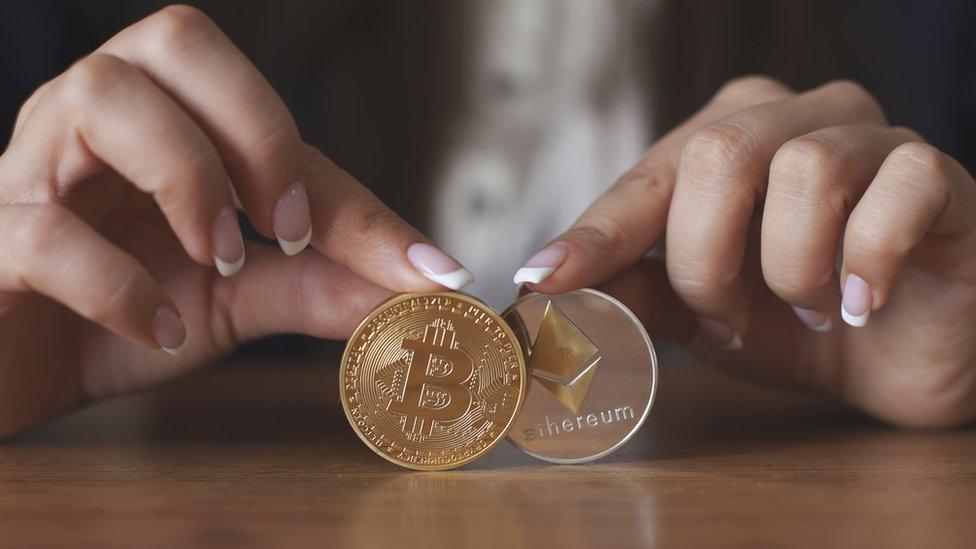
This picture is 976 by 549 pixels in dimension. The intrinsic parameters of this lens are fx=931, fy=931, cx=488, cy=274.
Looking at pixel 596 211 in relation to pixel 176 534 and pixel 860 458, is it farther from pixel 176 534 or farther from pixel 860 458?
pixel 176 534

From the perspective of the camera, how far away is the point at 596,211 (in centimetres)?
102

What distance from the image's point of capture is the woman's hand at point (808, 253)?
2.90 ft

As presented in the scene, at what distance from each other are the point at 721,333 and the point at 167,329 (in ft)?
2.00

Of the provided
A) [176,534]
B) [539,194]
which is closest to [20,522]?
[176,534]

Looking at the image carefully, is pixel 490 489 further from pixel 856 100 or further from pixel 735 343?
pixel 856 100

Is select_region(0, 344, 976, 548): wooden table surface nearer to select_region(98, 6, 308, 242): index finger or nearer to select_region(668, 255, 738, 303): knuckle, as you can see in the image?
select_region(668, 255, 738, 303): knuckle

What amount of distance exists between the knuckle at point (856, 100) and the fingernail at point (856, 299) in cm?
33

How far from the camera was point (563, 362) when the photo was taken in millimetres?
873

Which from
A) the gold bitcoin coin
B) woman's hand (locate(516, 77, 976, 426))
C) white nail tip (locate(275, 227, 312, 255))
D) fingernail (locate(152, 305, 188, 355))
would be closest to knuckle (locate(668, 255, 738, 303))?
woman's hand (locate(516, 77, 976, 426))

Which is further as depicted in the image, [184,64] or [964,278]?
[964,278]

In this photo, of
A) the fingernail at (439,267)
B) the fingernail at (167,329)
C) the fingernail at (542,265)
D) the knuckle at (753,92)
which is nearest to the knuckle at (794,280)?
the fingernail at (542,265)

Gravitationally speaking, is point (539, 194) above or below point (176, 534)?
below

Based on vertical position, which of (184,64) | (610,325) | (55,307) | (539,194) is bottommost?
(539,194)

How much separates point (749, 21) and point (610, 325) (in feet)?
4.08
